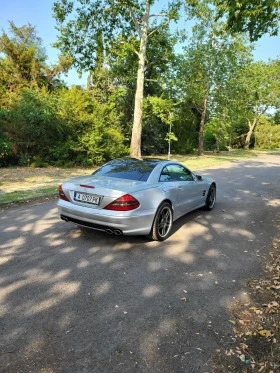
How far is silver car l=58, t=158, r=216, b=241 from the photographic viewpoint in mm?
4883

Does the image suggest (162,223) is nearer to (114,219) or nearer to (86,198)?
(114,219)

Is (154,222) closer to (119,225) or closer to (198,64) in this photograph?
(119,225)

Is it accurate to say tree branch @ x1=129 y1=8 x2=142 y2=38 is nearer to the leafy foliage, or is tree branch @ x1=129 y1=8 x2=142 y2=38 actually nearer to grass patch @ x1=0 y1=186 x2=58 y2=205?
the leafy foliage

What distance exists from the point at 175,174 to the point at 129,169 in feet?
3.48

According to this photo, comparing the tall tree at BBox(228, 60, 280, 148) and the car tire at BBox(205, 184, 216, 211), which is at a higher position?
the tall tree at BBox(228, 60, 280, 148)

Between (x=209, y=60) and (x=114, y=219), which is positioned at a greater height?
(x=209, y=60)

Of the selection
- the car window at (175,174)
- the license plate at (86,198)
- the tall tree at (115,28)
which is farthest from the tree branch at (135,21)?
the license plate at (86,198)

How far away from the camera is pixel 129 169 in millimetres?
5844

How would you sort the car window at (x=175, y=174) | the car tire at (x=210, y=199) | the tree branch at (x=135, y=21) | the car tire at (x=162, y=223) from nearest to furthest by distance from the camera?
the car tire at (x=162, y=223) → the car window at (x=175, y=174) → the car tire at (x=210, y=199) → the tree branch at (x=135, y=21)

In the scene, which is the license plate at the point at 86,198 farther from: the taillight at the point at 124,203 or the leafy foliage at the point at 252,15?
the leafy foliage at the point at 252,15

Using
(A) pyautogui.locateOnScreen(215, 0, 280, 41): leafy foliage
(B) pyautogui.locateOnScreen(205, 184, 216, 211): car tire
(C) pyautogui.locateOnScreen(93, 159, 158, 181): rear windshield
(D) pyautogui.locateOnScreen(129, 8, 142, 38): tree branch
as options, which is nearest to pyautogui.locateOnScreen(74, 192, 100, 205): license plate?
(C) pyautogui.locateOnScreen(93, 159, 158, 181): rear windshield

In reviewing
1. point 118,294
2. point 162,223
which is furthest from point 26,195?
point 118,294

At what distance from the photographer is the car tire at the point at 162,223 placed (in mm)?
5344

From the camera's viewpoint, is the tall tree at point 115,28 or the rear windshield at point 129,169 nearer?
the rear windshield at point 129,169
